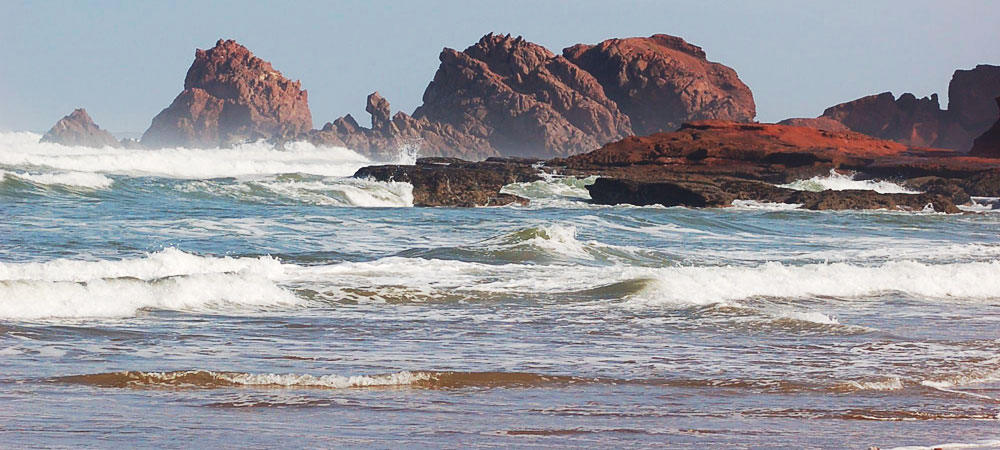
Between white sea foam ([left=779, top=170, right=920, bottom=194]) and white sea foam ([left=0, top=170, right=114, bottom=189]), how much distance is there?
84.1 ft

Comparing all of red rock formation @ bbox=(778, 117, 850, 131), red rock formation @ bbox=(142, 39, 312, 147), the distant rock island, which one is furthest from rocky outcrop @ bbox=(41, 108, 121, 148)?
red rock formation @ bbox=(778, 117, 850, 131)

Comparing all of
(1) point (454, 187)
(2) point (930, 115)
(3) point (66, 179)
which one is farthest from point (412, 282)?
(2) point (930, 115)

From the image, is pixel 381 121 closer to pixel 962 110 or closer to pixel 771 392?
pixel 962 110

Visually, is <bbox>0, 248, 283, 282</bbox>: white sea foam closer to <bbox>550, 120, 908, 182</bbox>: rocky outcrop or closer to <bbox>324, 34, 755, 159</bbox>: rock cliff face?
<bbox>550, 120, 908, 182</bbox>: rocky outcrop

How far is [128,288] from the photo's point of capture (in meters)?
9.90

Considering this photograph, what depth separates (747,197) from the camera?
111 feet

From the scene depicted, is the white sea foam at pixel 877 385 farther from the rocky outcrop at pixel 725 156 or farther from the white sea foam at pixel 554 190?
the rocky outcrop at pixel 725 156

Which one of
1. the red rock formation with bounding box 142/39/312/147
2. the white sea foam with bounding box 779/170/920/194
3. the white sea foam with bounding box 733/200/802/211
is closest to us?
the white sea foam with bounding box 733/200/802/211

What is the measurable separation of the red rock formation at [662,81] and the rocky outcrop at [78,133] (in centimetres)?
6336

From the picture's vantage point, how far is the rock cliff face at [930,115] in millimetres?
125062

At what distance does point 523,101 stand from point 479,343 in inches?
5105

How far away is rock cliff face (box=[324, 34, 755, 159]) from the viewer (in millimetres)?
136125

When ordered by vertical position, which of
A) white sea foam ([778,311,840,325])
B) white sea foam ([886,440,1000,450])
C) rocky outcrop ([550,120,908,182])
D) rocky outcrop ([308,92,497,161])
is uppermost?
rocky outcrop ([308,92,497,161])

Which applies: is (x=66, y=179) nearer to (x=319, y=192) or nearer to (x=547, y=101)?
(x=319, y=192)
